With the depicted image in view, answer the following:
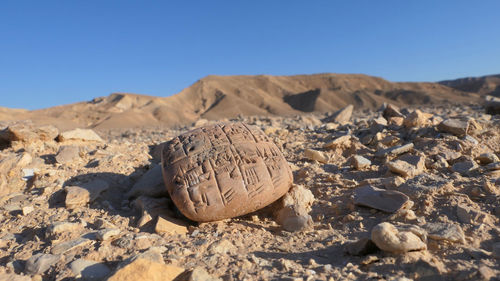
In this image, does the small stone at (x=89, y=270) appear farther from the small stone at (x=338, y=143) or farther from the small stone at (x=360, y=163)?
the small stone at (x=338, y=143)

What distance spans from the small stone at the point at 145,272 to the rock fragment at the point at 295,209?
4.10 ft

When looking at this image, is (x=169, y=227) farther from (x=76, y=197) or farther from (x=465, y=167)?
(x=465, y=167)

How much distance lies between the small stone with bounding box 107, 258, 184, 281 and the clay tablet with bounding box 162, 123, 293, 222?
2.94 ft

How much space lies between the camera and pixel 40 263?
8.79 ft

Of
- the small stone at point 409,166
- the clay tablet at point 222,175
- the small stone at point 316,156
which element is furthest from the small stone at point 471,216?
the small stone at point 316,156

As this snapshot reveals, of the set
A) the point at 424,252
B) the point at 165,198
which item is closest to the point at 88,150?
the point at 165,198

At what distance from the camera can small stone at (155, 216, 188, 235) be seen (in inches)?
128

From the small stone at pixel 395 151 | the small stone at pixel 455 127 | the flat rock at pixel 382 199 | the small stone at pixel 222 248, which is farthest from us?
the small stone at pixel 455 127

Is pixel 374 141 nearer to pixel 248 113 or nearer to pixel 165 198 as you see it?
pixel 165 198

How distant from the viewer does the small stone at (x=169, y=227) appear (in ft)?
10.6

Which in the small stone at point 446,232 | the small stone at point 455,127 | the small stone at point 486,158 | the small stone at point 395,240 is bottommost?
the small stone at point 446,232

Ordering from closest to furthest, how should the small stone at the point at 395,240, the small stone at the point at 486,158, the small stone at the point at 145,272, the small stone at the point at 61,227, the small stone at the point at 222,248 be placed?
the small stone at the point at 145,272
the small stone at the point at 395,240
the small stone at the point at 222,248
the small stone at the point at 61,227
the small stone at the point at 486,158

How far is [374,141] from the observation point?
534 cm

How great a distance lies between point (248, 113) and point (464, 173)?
30284mm
